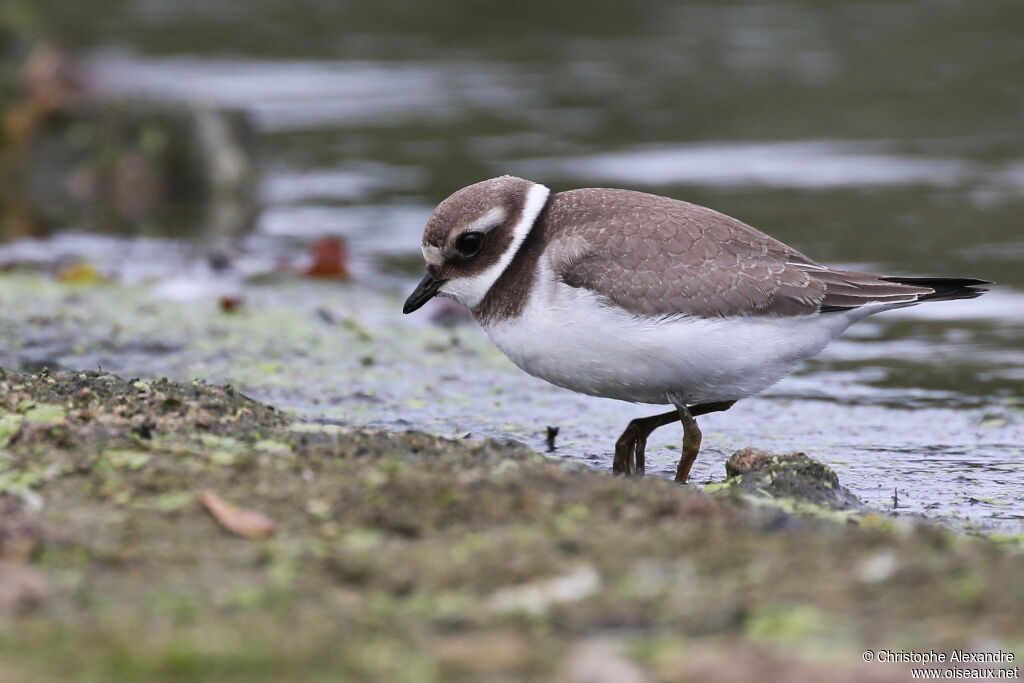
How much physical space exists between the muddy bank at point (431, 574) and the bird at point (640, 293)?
900 millimetres

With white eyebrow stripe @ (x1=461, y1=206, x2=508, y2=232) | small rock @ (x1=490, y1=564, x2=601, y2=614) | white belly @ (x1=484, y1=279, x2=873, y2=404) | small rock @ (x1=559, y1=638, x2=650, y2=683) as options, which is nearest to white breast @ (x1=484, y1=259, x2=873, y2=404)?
white belly @ (x1=484, y1=279, x2=873, y2=404)

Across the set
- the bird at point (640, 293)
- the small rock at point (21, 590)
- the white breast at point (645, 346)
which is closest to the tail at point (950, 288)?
the bird at point (640, 293)

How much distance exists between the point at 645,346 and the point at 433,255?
1.25m

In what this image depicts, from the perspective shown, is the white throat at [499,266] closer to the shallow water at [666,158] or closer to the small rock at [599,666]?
the shallow water at [666,158]

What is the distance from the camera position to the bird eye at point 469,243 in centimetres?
655

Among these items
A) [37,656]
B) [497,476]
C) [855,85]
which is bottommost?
[37,656]

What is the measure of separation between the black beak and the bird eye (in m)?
0.25

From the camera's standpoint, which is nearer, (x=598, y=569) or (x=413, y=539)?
(x=598, y=569)

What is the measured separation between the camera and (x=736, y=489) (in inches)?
228

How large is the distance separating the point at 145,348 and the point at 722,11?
1852cm

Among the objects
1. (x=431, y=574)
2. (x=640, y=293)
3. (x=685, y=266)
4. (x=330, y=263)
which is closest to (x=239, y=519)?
(x=431, y=574)

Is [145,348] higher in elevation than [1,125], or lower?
lower

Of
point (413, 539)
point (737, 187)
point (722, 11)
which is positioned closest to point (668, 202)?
point (413, 539)

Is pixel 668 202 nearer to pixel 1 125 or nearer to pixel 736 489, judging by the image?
pixel 736 489
